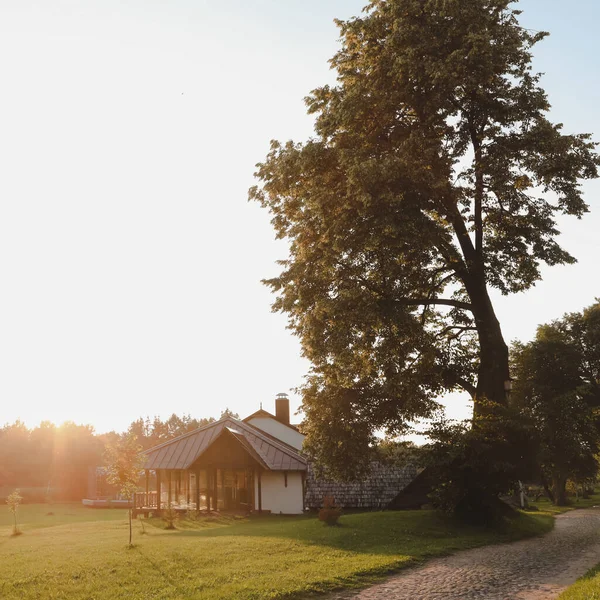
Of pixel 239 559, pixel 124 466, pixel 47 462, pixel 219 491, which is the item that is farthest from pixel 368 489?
pixel 47 462

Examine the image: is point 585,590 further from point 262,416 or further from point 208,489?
point 262,416

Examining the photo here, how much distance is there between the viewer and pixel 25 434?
83562 mm

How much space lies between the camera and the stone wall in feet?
116

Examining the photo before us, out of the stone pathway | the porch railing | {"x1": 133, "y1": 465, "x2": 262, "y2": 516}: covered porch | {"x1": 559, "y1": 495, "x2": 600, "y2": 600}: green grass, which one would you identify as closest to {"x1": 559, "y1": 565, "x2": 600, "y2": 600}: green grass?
{"x1": 559, "y1": 495, "x2": 600, "y2": 600}: green grass

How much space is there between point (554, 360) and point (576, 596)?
3409 cm

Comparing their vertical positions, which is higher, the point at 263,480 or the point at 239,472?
the point at 239,472

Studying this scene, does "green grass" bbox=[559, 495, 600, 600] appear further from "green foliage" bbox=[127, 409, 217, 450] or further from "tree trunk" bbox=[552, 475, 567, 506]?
"green foliage" bbox=[127, 409, 217, 450]

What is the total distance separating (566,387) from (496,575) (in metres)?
30.9

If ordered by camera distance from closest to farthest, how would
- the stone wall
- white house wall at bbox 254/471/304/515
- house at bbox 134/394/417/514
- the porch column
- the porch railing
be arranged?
the stone wall → house at bbox 134/394/417/514 → white house wall at bbox 254/471/304/515 → the porch column → the porch railing

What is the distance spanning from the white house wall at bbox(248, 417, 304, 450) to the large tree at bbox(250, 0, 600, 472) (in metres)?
23.2

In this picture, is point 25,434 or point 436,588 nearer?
point 436,588

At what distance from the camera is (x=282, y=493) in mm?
36219

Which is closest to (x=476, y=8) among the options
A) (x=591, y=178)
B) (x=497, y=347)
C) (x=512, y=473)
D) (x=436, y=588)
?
(x=591, y=178)

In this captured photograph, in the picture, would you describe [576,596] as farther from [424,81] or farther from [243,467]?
[243,467]
